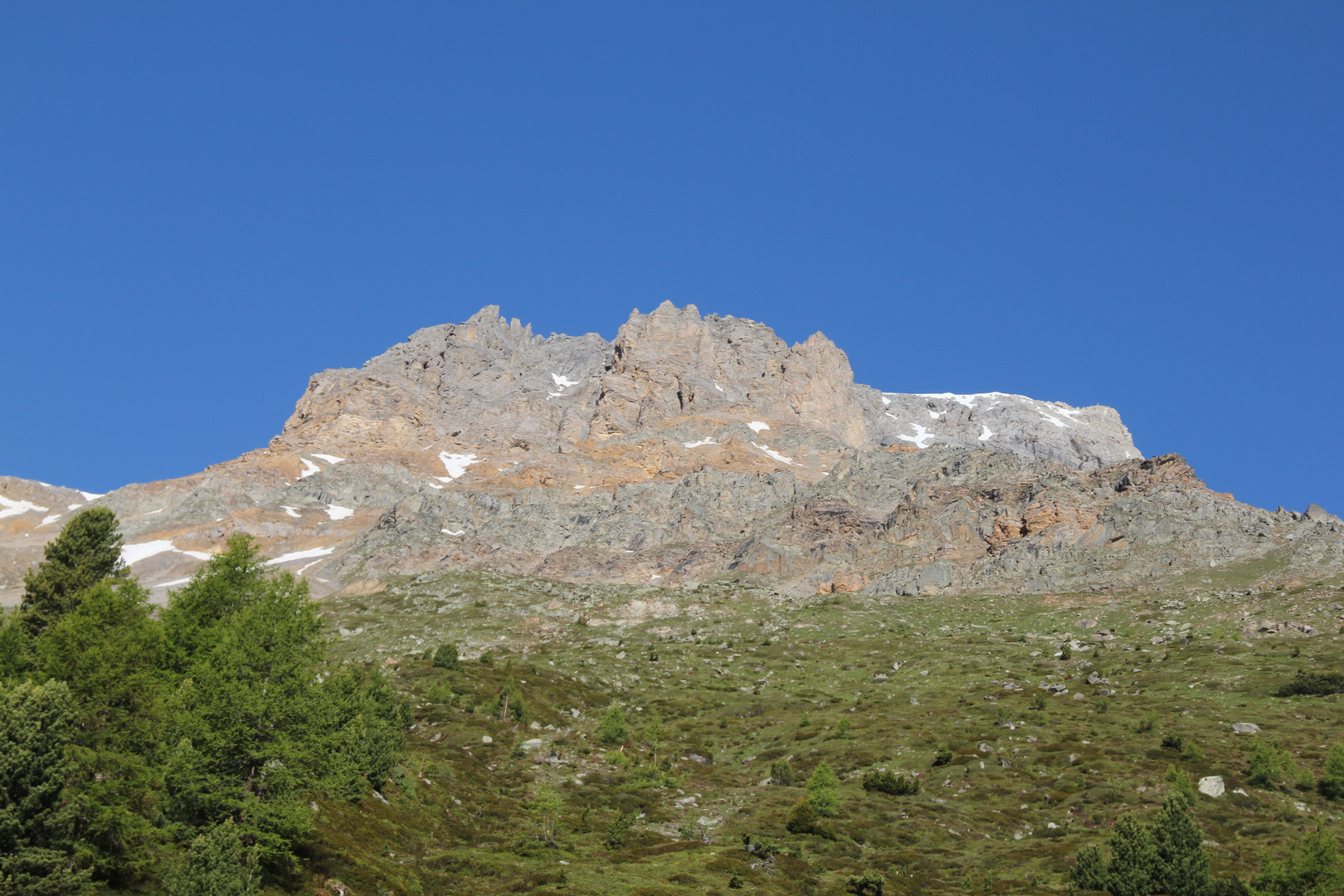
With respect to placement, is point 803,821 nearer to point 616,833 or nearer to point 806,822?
point 806,822

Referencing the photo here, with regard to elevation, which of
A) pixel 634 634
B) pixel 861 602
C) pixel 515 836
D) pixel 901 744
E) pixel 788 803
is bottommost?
pixel 515 836

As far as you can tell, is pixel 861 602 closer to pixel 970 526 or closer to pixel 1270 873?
pixel 970 526

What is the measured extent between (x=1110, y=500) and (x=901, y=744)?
100.0 meters

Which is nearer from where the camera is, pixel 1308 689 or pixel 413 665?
pixel 1308 689

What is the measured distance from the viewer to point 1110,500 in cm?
15662

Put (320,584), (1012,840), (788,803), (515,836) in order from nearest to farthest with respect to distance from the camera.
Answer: (515,836) < (1012,840) < (788,803) < (320,584)

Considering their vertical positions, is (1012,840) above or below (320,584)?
below

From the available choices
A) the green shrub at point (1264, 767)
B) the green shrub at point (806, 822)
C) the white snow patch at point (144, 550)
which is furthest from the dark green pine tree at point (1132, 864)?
the white snow patch at point (144, 550)

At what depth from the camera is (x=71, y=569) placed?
50594mm

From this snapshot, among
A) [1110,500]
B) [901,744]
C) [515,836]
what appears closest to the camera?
[515,836]

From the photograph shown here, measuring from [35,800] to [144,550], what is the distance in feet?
636

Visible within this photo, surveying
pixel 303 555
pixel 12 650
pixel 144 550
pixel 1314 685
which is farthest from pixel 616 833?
pixel 144 550

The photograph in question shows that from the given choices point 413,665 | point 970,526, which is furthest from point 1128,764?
point 970,526

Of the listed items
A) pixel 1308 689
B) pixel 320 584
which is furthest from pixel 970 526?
pixel 320 584
